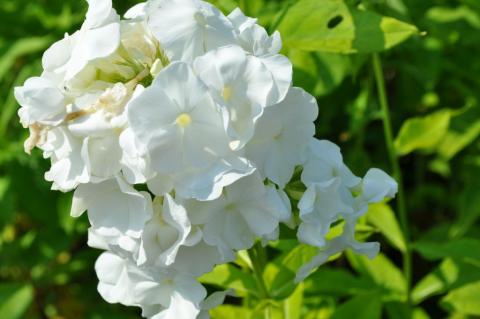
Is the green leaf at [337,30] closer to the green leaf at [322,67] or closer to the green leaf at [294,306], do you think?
the green leaf at [322,67]

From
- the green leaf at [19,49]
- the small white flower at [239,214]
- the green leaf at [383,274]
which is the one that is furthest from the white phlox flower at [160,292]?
the green leaf at [19,49]

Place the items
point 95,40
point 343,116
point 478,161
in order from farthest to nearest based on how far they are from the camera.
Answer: point 343,116
point 478,161
point 95,40

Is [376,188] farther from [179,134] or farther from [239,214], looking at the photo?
[179,134]

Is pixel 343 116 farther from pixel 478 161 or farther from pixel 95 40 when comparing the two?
pixel 95 40

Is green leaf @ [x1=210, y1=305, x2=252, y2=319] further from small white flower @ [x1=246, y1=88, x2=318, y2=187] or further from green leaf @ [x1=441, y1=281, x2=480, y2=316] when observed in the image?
small white flower @ [x1=246, y1=88, x2=318, y2=187]

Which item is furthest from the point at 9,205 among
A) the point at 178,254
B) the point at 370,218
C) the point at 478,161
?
the point at 478,161

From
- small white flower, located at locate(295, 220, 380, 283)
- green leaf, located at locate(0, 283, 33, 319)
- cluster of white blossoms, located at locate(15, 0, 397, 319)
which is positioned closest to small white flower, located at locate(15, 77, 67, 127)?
cluster of white blossoms, located at locate(15, 0, 397, 319)

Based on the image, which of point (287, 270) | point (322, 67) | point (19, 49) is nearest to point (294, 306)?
point (287, 270)
